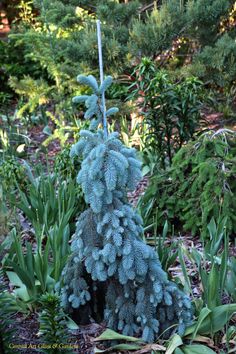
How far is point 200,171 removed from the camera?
3150 mm

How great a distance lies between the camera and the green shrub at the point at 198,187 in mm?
3090

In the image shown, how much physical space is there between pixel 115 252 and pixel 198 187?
121 centimetres

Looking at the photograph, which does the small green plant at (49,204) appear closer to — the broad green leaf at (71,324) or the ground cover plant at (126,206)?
the ground cover plant at (126,206)

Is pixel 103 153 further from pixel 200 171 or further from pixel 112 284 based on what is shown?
pixel 200 171

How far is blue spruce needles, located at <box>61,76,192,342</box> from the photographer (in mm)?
2125

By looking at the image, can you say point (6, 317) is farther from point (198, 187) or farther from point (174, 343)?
point (198, 187)

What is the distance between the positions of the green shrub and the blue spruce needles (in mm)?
726

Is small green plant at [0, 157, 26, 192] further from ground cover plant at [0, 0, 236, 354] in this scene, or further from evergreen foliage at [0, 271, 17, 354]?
evergreen foliage at [0, 271, 17, 354]

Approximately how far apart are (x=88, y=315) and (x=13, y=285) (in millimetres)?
644

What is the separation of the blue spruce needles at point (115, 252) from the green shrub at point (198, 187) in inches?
28.6

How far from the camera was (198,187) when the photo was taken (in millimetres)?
3238

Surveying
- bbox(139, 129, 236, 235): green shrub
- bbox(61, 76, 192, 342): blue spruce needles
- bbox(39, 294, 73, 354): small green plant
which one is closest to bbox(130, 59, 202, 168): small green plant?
bbox(139, 129, 236, 235): green shrub

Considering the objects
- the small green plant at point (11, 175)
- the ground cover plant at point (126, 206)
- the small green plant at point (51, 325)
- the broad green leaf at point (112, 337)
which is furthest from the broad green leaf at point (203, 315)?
the small green plant at point (11, 175)

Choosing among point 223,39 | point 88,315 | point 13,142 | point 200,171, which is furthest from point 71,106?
point 88,315
